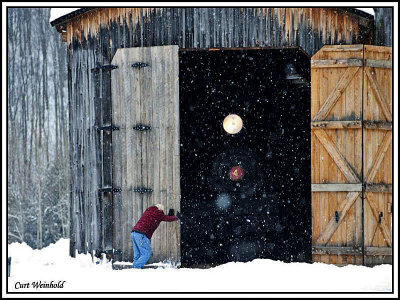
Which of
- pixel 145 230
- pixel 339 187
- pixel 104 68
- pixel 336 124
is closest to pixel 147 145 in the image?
pixel 145 230

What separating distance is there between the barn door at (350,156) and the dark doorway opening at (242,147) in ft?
8.50

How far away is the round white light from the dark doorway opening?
587mm

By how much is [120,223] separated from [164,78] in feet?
8.32

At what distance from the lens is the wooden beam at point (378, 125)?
1046 centimetres

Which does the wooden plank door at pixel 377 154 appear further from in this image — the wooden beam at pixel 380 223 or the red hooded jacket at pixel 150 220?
the red hooded jacket at pixel 150 220

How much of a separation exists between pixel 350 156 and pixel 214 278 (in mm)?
3121

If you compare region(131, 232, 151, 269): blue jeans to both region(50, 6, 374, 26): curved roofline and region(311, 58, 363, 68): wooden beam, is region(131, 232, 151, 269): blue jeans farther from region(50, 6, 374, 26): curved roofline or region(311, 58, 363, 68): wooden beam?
region(311, 58, 363, 68): wooden beam

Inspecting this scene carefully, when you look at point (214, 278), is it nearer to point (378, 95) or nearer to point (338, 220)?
point (338, 220)

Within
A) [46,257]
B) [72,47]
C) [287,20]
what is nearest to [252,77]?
[287,20]

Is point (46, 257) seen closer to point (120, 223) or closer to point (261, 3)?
point (120, 223)

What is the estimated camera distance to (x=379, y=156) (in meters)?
Result: 10.5

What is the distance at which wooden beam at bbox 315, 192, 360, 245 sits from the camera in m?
10.5

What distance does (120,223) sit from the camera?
1070 cm

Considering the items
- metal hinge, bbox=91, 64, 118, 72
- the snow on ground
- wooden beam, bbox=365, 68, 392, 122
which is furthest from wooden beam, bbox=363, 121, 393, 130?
metal hinge, bbox=91, 64, 118, 72
